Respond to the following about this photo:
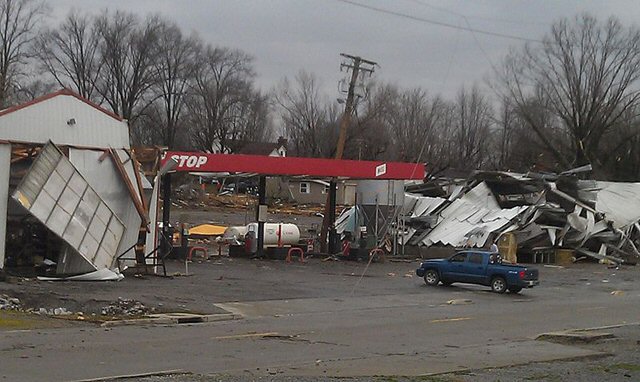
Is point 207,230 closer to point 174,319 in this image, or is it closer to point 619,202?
point 619,202

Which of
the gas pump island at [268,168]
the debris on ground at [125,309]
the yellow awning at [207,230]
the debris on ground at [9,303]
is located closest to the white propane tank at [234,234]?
the gas pump island at [268,168]

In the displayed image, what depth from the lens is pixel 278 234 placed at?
156ft

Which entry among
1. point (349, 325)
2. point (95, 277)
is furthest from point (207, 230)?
point (349, 325)

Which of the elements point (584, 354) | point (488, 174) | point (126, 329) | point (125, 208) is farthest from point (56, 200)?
point (488, 174)

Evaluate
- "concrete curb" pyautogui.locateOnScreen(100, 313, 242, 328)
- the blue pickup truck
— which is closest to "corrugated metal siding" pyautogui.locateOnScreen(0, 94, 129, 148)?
"concrete curb" pyautogui.locateOnScreen(100, 313, 242, 328)

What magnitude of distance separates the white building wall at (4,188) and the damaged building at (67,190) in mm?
31

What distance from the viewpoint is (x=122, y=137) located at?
33469mm

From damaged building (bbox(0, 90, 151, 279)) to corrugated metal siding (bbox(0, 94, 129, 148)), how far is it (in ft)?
0.11

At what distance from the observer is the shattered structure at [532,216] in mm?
53000

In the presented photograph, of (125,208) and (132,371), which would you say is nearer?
(132,371)

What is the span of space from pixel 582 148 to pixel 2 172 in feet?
199

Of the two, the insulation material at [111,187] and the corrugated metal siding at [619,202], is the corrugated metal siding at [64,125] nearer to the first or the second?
the insulation material at [111,187]

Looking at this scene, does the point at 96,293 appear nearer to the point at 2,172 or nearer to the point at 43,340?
the point at 2,172

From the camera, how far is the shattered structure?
174 ft
